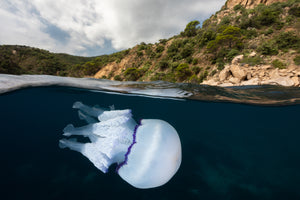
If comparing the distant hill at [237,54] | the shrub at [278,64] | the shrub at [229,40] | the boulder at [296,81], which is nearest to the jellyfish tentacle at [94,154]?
the distant hill at [237,54]

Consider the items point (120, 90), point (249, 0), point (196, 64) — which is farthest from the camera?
point (249, 0)

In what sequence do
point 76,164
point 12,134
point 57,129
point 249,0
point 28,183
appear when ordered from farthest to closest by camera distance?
point 249,0 < point 57,129 < point 12,134 < point 76,164 < point 28,183

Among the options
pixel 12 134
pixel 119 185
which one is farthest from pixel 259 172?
pixel 12 134

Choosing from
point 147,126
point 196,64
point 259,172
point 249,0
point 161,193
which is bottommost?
point 259,172

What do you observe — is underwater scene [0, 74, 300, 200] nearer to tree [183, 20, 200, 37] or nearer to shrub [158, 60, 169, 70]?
shrub [158, 60, 169, 70]

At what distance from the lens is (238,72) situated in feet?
38.2

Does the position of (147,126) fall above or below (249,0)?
below

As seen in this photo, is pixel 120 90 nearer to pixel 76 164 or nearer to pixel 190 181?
pixel 76 164

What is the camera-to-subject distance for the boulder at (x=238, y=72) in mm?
11414

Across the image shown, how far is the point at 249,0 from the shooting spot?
36.1 metres

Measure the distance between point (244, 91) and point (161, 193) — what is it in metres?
6.08

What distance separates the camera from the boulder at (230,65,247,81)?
37.4ft

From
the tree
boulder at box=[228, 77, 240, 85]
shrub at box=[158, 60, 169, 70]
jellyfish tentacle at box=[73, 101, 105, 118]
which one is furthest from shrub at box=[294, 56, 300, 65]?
the tree

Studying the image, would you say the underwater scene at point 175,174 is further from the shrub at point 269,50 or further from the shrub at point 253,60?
the shrub at point 269,50
